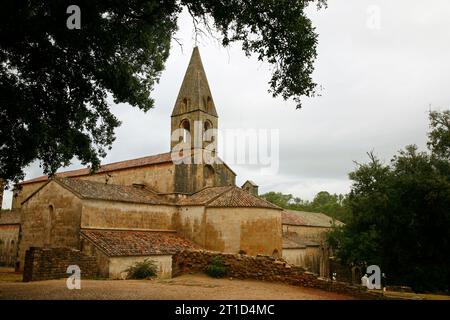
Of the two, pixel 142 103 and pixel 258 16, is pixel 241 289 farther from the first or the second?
pixel 258 16

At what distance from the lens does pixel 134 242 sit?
2297 centimetres

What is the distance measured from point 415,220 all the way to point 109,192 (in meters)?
22.8

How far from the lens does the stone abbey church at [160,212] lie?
23.1m

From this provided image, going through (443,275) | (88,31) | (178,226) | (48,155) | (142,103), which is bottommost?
(443,275)

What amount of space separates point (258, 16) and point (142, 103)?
18.6ft

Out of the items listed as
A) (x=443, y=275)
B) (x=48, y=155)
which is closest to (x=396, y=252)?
(x=443, y=275)

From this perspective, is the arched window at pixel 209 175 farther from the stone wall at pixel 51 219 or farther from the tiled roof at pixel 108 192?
the stone wall at pixel 51 219

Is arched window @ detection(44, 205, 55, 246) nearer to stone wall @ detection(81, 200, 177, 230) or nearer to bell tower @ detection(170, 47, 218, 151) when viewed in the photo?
stone wall @ detection(81, 200, 177, 230)

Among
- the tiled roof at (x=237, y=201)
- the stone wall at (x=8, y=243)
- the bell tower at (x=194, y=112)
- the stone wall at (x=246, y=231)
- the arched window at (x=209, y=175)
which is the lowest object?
the stone wall at (x=8, y=243)

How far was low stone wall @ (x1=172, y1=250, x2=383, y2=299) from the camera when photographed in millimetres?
12078

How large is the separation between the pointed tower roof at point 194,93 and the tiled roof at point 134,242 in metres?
12.7

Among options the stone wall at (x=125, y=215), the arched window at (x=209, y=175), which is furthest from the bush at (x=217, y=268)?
the arched window at (x=209, y=175)

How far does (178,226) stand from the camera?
28.7 metres

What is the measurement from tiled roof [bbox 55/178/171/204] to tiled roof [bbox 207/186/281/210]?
502cm
